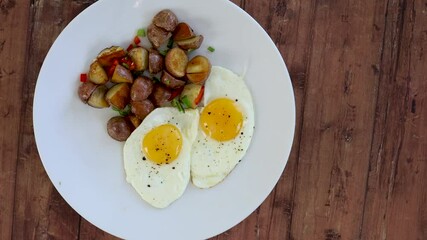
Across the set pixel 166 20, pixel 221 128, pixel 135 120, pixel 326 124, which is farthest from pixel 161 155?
pixel 326 124

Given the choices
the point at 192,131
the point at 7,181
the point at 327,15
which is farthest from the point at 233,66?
the point at 7,181

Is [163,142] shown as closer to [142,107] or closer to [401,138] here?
[142,107]

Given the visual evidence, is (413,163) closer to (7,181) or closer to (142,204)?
(142,204)

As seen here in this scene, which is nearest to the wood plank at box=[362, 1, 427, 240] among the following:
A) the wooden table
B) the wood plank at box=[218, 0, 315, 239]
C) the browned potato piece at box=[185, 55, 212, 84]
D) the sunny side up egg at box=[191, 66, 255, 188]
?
the wooden table

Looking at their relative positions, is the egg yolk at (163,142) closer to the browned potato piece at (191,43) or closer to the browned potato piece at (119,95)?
the browned potato piece at (119,95)

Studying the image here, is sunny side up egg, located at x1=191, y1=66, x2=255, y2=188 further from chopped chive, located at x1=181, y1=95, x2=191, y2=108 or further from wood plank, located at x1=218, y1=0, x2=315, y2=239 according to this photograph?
wood plank, located at x1=218, y1=0, x2=315, y2=239
